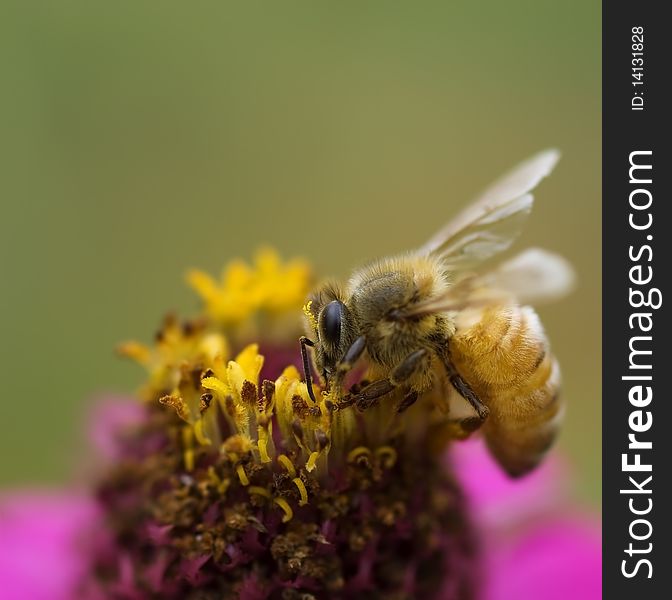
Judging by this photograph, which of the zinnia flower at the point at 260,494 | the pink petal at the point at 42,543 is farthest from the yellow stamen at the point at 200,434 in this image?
the pink petal at the point at 42,543

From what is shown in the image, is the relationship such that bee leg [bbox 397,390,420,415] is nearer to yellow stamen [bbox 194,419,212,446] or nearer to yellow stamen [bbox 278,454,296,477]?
yellow stamen [bbox 278,454,296,477]

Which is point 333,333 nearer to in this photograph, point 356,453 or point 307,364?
point 307,364

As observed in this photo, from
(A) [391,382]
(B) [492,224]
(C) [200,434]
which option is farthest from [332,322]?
(B) [492,224]

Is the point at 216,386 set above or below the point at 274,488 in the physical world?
above

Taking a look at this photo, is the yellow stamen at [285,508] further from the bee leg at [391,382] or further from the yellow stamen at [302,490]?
the bee leg at [391,382]

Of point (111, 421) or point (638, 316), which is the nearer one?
point (638, 316)

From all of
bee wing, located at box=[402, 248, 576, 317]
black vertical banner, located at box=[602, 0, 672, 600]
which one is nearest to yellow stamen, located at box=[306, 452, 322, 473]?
bee wing, located at box=[402, 248, 576, 317]
